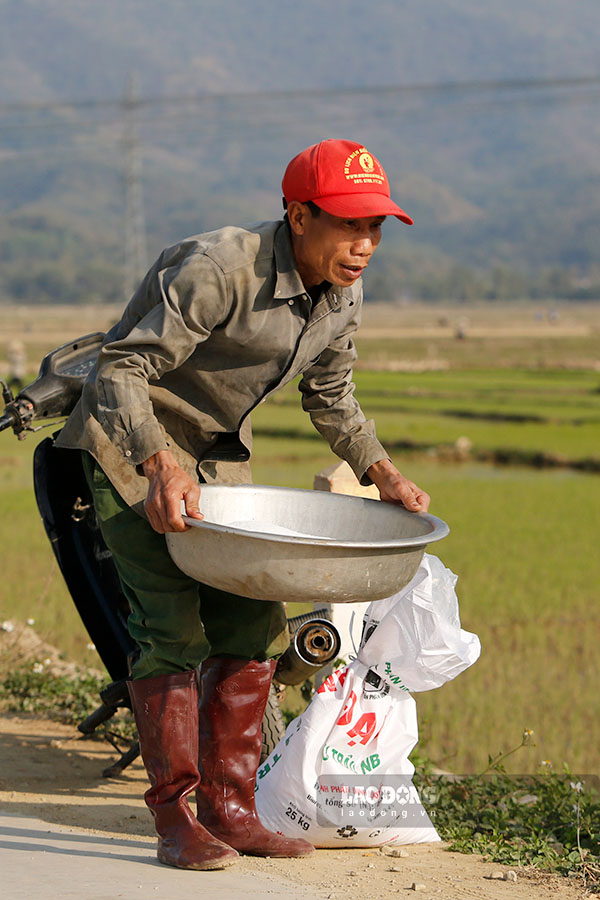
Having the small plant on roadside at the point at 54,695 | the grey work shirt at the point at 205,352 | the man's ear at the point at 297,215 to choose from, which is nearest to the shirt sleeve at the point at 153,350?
the grey work shirt at the point at 205,352

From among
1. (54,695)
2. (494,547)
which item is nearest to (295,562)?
(54,695)

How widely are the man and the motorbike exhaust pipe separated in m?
0.31

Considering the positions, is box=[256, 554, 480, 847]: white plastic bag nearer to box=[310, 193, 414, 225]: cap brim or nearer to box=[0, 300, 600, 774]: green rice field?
box=[310, 193, 414, 225]: cap brim

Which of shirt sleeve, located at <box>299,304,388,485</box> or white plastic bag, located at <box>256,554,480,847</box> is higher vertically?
shirt sleeve, located at <box>299,304,388,485</box>

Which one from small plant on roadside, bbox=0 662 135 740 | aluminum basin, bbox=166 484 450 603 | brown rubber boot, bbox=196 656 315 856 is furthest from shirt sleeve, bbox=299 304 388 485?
small plant on roadside, bbox=0 662 135 740

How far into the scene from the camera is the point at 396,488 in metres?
2.91

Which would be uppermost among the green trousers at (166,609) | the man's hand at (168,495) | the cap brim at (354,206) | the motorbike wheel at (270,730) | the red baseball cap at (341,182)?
the red baseball cap at (341,182)

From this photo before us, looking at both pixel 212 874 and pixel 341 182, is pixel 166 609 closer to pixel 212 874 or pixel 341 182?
pixel 212 874

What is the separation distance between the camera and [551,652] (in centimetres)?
605

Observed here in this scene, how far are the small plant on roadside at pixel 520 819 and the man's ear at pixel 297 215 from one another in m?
1.55

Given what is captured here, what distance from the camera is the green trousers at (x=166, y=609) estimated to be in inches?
104

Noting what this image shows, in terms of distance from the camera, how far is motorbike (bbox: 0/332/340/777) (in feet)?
10.8

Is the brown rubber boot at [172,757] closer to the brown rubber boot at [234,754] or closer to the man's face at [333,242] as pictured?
the brown rubber boot at [234,754]

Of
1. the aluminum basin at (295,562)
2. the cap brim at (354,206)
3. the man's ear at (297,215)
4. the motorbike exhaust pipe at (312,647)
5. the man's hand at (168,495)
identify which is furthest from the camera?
the motorbike exhaust pipe at (312,647)
